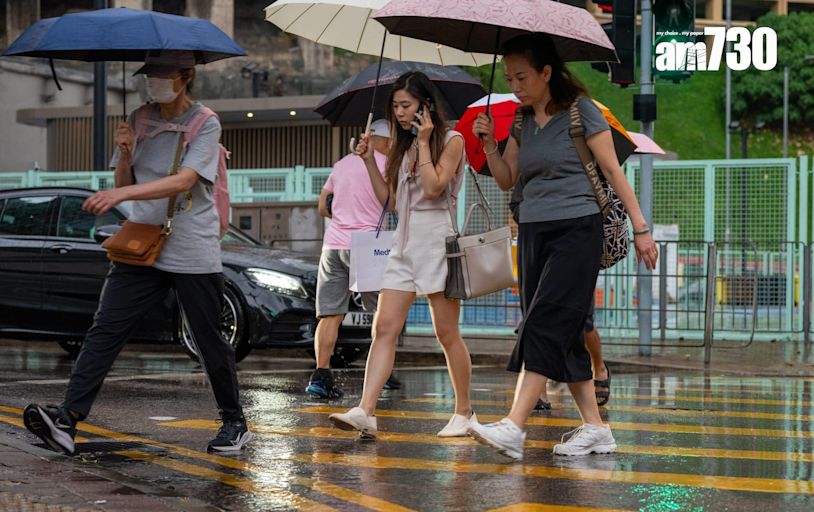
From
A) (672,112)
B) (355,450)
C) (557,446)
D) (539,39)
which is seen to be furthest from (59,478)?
(672,112)

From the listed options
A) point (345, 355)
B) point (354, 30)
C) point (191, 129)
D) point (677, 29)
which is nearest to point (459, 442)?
point (191, 129)

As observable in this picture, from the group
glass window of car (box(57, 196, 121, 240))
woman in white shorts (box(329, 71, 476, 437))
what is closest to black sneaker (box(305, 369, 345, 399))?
woman in white shorts (box(329, 71, 476, 437))

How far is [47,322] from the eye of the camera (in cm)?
1267

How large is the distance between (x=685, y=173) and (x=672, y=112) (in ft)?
168

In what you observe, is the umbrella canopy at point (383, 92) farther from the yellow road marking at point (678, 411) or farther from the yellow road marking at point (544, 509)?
the yellow road marking at point (544, 509)

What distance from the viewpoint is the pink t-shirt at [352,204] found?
958cm

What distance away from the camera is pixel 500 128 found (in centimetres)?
897

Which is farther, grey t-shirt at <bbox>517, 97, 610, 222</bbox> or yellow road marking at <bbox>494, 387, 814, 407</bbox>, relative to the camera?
yellow road marking at <bbox>494, 387, 814, 407</bbox>

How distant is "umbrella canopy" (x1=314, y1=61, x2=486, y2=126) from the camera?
9.64 meters

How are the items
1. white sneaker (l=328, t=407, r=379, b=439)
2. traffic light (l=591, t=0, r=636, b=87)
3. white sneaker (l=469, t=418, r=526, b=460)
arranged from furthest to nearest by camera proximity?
1. traffic light (l=591, t=0, r=636, b=87)
2. white sneaker (l=328, t=407, r=379, b=439)
3. white sneaker (l=469, t=418, r=526, b=460)

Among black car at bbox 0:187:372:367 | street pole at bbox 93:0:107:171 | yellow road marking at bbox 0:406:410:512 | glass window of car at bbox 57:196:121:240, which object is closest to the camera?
yellow road marking at bbox 0:406:410:512

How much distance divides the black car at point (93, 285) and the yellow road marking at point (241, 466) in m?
3.70

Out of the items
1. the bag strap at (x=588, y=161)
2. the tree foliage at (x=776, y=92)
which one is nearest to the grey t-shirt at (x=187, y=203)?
the bag strap at (x=588, y=161)

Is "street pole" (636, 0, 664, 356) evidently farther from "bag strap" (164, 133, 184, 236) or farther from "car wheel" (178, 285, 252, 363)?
"bag strap" (164, 133, 184, 236)
